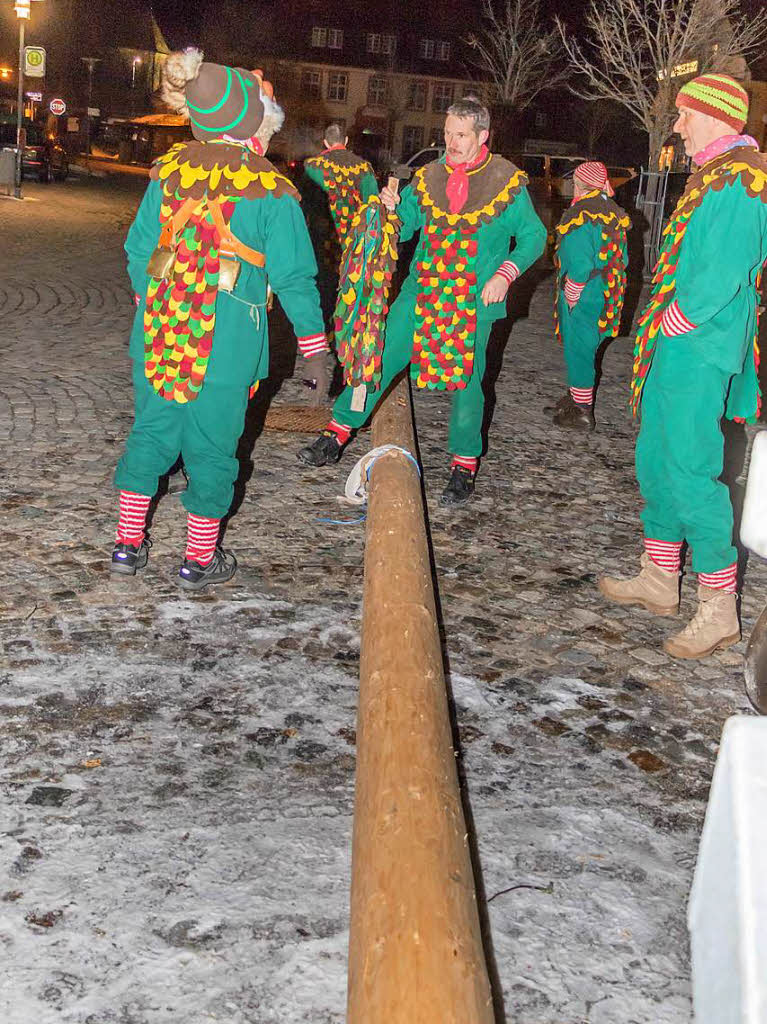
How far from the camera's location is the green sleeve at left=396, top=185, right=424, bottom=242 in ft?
19.7

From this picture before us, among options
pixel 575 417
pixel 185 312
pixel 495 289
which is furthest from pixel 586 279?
pixel 185 312

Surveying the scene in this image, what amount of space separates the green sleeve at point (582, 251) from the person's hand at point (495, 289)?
2.31m

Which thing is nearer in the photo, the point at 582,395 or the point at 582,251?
the point at 582,251

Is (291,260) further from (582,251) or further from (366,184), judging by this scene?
(366,184)

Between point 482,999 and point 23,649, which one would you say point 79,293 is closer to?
point 23,649

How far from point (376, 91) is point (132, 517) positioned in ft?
225

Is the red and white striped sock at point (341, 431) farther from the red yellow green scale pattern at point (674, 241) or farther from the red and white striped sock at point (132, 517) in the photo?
the red yellow green scale pattern at point (674, 241)

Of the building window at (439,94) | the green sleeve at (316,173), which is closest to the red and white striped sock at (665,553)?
the green sleeve at (316,173)

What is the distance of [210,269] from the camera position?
14.4 feet

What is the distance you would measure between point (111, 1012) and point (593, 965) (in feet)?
3.68

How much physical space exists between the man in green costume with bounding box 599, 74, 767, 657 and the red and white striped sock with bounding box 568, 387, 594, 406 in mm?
3636

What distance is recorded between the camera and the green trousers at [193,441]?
460cm

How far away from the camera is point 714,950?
2240 millimetres

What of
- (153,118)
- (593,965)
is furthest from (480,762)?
(153,118)
